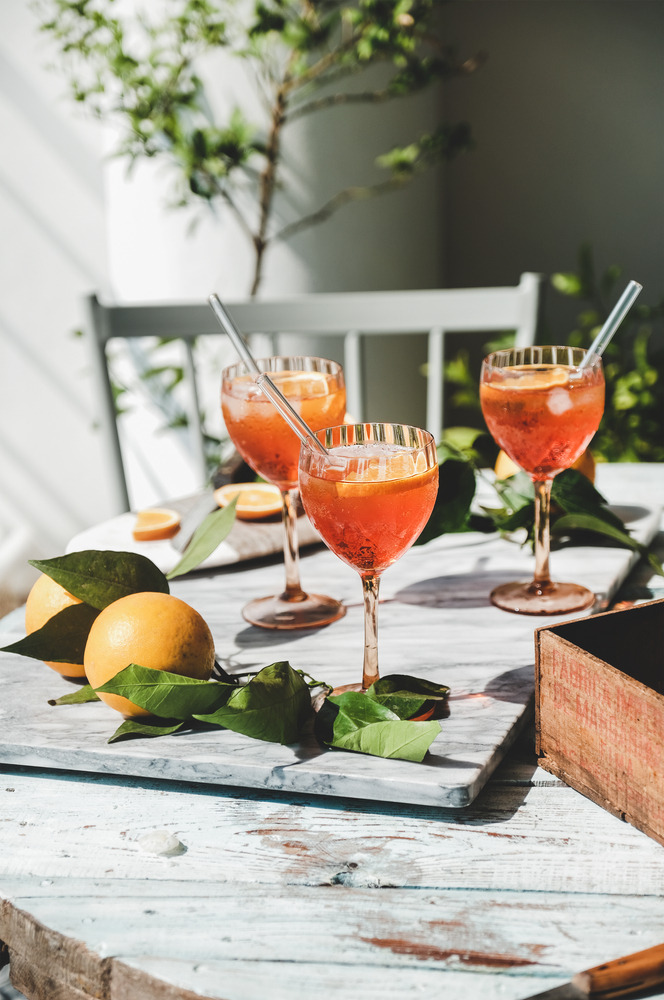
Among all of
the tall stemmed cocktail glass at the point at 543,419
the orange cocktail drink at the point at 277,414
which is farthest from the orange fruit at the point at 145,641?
the tall stemmed cocktail glass at the point at 543,419

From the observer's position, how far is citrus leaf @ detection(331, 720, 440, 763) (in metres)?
0.60

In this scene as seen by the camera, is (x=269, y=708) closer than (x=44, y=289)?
Yes

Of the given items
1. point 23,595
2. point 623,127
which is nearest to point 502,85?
point 623,127

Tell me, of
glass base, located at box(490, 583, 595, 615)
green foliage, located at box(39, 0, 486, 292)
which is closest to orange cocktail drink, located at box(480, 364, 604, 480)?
glass base, located at box(490, 583, 595, 615)

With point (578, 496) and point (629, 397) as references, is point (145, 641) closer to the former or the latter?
point (578, 496)

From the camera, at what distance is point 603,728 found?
563 mm

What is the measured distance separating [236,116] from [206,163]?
0.47ft

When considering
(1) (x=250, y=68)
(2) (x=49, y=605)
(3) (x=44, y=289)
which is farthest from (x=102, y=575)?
(3) (x=44, y=289)

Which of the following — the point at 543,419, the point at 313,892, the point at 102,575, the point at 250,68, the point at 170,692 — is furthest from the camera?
the point at 250,68

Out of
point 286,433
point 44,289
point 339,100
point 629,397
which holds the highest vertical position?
point 339,100

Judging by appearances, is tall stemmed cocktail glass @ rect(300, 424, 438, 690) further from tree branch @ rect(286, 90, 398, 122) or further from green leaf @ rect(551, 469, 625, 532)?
tree branch @ rect(286, 90, 398, 122)

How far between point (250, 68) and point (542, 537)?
1908 mm

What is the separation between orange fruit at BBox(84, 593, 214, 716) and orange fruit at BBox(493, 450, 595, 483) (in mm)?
467

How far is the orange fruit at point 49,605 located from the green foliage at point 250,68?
1.82m
